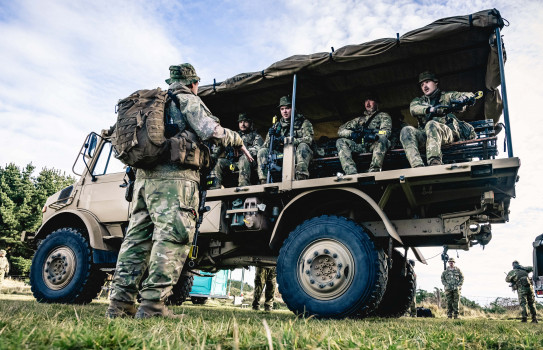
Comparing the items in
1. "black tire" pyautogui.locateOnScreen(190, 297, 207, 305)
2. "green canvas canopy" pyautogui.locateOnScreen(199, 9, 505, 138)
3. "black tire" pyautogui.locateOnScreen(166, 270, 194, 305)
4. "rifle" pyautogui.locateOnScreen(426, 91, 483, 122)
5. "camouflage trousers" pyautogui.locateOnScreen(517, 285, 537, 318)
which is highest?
"green canvas canopy" pyautogui.locateOnScreen(199, 9, 505, 138)

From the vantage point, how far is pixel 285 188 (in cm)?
420

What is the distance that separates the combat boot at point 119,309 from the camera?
9.19ft

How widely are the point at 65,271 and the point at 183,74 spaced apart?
349cm

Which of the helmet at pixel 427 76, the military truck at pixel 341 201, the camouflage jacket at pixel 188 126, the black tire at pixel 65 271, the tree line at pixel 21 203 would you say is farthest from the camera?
Answer: the tree line at pixel 21 203

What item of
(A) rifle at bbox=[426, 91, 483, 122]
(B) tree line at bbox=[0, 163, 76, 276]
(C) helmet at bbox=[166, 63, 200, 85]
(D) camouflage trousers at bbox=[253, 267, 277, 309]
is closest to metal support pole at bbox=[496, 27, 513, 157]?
(A) rifle at bbox=[426, 91, 483, 122]

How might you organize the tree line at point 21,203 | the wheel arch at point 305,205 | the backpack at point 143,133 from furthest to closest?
the tree line at point 21,203, the wheel arch at point 305,205, the backpack at point 143,133

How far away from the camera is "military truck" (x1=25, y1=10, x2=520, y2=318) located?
3.65m

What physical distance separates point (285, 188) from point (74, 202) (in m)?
3.65

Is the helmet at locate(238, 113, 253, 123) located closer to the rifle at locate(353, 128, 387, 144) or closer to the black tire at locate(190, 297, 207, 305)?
the rifle at locate(353, 128, 387, 144)

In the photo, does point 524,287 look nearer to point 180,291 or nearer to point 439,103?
point 439,103

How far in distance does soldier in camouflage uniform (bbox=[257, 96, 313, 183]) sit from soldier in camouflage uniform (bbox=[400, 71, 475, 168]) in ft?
3.77

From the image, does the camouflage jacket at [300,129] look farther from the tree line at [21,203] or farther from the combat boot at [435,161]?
the tree line at [21,203]

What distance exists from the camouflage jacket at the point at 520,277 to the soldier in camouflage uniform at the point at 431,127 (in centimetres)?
841

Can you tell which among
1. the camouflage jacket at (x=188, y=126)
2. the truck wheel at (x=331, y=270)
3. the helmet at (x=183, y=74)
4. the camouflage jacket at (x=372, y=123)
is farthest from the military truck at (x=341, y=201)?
the helmet at (x=183, y=74)
